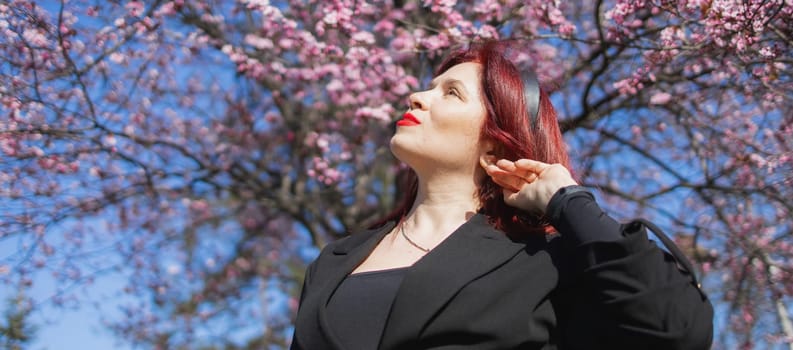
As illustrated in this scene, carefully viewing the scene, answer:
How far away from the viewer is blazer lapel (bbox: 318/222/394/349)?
1705mm

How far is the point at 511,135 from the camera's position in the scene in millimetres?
1908

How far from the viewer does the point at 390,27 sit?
480cm

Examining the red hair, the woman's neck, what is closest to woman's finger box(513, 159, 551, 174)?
the red hair

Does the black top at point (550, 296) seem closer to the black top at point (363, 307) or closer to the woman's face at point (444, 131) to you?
the black top at point (363, 307)

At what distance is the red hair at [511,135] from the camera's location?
6.20 ft

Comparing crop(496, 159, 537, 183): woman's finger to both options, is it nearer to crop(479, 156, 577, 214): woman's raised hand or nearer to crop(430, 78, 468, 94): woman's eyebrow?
crop(479, 156, 577, 214): woman's raised hand

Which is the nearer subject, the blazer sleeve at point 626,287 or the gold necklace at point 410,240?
the blazer sleeve at point 626,287

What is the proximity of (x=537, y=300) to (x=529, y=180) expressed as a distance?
1.00 feet

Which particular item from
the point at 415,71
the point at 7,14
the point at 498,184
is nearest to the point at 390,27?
the point at 415,71

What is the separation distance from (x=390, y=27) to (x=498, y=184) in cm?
305

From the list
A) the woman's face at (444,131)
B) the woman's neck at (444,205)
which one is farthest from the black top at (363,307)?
the woman's face at (444,131)

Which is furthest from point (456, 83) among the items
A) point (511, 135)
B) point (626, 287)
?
point (626, 287)

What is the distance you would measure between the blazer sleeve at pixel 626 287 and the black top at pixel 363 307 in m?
0.42

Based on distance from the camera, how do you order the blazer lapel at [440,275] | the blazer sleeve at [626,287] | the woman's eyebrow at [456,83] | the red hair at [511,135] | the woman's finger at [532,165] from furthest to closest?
the woman's eyebrow at [456,83] < the red hair at [511,135] < the woman's finger at [532,165] < the blazer lapel at [440,275] < the blazer sleeve at [626,287]
